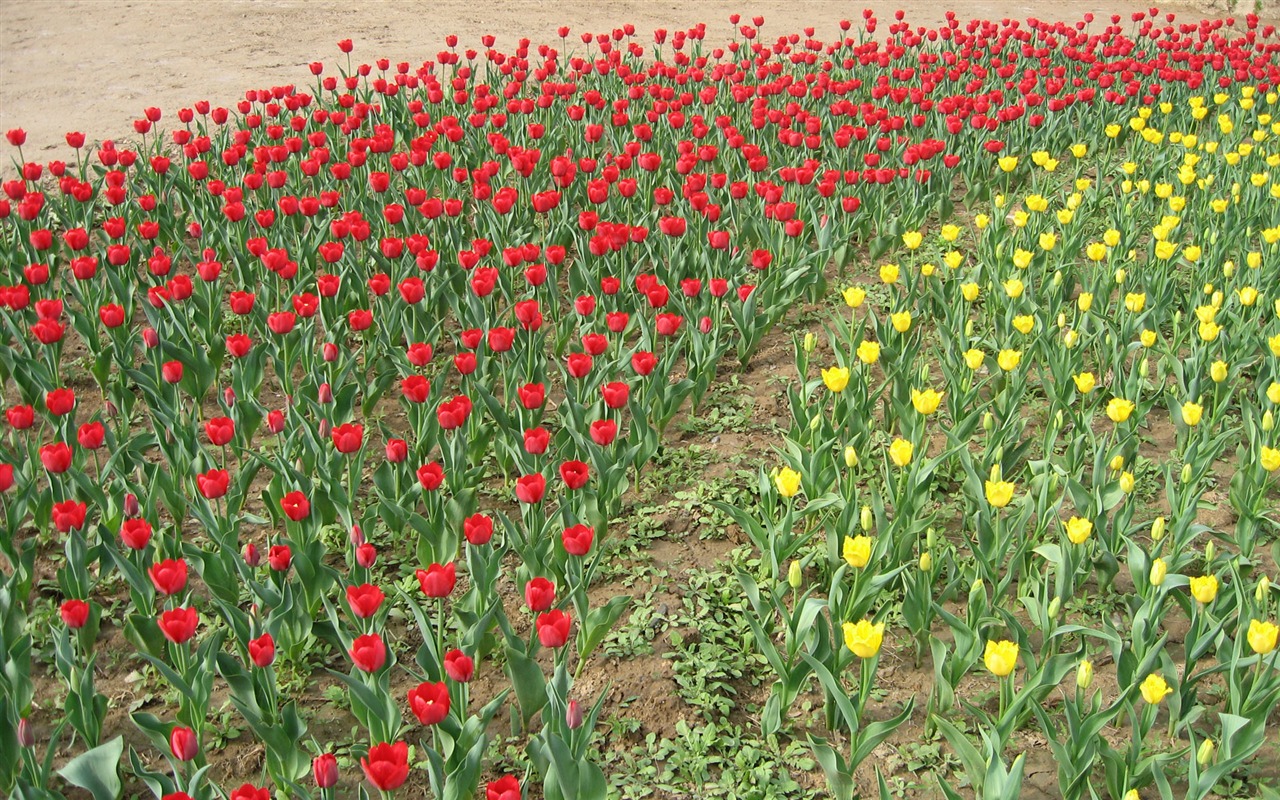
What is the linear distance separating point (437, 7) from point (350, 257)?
8.52 metres

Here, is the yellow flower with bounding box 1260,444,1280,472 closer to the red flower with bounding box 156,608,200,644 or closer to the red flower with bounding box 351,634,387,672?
the red flower with bounding box 351,634,387,672

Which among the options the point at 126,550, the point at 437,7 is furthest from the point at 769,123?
the point at 437,7

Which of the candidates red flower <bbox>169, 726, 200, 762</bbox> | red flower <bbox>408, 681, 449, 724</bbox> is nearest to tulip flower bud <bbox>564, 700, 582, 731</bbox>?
red flower <bbox>408, 681, 449, 724</bbox>

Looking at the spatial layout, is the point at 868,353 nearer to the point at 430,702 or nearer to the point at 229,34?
the point at 430,702

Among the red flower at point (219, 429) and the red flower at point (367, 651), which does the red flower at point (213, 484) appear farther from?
the red flower at point (367, 651)

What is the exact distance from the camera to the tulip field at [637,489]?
111 inches

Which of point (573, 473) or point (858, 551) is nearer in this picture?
point (858, 551)

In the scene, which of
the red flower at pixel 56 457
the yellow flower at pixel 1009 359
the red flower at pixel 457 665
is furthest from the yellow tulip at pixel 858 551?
the red flower at pixel 56 457

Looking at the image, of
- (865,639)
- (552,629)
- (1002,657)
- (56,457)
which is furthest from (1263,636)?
(56,457)

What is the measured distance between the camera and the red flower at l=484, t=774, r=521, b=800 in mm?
2137

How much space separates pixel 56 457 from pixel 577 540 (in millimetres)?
1515

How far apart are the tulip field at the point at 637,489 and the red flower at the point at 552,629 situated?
0.01 metres

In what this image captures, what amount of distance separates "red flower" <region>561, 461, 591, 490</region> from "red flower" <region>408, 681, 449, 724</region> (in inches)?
33.7

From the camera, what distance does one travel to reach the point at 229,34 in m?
11.4
